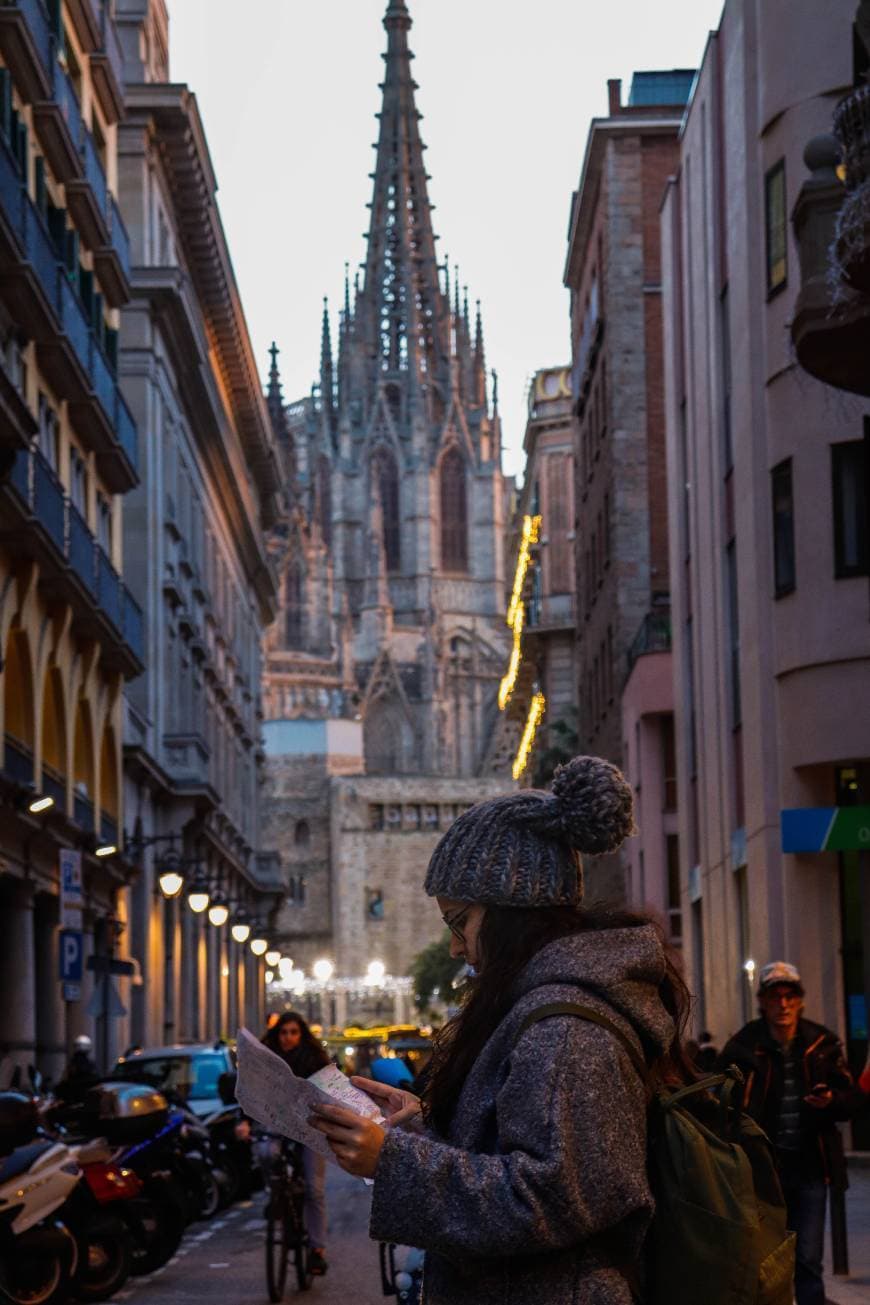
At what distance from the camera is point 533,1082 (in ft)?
13.2

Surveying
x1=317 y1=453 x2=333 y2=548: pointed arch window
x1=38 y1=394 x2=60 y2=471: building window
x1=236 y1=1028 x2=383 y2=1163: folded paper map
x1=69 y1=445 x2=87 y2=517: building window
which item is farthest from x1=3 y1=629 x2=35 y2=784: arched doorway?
x1=317 y1=453 x2=333 y2=548: pointed arch window

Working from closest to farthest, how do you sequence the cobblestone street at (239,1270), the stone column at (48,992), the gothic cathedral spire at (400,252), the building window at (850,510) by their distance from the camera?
1. the cobblestone street at (239,1270)
2. the building window at (850,510)
3. the stone column at (48,992)
4. the gothic cathedral spire at (400,252)

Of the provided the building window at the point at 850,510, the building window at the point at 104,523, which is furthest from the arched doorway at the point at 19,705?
the building window at the point at 850,510

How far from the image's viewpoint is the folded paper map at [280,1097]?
171 inches

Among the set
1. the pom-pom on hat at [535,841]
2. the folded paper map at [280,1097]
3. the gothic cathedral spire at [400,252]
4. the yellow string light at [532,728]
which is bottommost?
the folded paper map at [280,1097]

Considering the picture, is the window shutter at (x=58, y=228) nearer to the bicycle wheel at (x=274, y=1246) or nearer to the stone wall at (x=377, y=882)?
the bicycle wheel at (x=274, y=1246)

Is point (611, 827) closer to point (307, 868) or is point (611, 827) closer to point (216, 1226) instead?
point (216, 1226)

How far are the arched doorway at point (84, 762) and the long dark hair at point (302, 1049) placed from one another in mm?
19504

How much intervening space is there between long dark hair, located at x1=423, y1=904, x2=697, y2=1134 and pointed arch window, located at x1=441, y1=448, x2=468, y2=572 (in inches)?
6600

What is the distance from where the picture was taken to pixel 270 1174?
53.5 feet

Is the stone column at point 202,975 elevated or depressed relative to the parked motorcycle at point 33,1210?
elevated

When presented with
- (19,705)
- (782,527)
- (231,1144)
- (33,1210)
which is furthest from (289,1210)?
(19,705)

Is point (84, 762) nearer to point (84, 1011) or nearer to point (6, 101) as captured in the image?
point (84, 1011)

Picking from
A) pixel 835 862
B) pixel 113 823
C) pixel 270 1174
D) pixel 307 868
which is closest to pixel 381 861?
pixel 307 868
